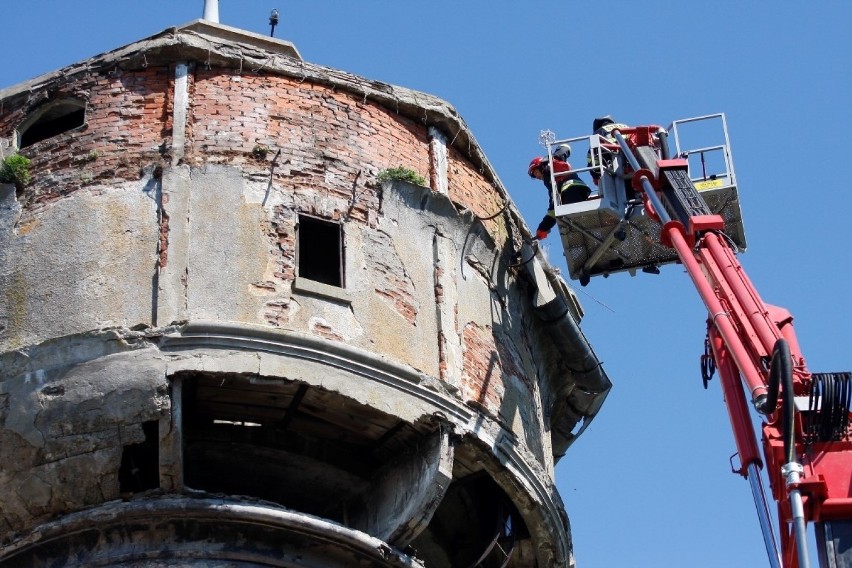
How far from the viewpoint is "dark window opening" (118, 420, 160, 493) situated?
15367mm

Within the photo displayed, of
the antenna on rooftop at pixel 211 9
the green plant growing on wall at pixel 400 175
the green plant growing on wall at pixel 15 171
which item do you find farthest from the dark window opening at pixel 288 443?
the antenna on rooftop at pixel 211 9

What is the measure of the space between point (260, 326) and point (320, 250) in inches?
53.2

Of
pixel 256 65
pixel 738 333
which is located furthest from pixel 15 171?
pixel 738 333

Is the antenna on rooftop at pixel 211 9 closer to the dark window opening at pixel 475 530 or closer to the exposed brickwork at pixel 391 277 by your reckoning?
the exposed brickwork at pixel 391 277

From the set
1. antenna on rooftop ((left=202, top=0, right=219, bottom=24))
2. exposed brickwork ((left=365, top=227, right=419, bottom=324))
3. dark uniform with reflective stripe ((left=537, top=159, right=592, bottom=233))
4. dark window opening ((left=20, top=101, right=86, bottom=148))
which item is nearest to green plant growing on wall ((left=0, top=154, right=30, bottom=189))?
dark window opening ((left=20, top=101, right=86, bottom=148))

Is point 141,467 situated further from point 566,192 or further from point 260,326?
point 566,192

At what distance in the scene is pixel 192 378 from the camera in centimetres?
1517

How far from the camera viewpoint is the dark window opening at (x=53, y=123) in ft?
57.2

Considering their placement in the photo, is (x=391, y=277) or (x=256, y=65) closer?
(x=391, y=277)

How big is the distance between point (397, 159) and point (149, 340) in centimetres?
325

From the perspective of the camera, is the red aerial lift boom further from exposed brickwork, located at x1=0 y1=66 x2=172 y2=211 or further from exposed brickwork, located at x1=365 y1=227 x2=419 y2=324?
exposed brickwork, located at x1=0 y1=66 x2=172 y2=211

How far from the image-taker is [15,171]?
1680cm

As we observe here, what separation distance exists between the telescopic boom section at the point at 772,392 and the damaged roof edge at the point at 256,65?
2023 mm

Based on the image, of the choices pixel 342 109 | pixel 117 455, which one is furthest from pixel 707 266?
pixel 117 455
